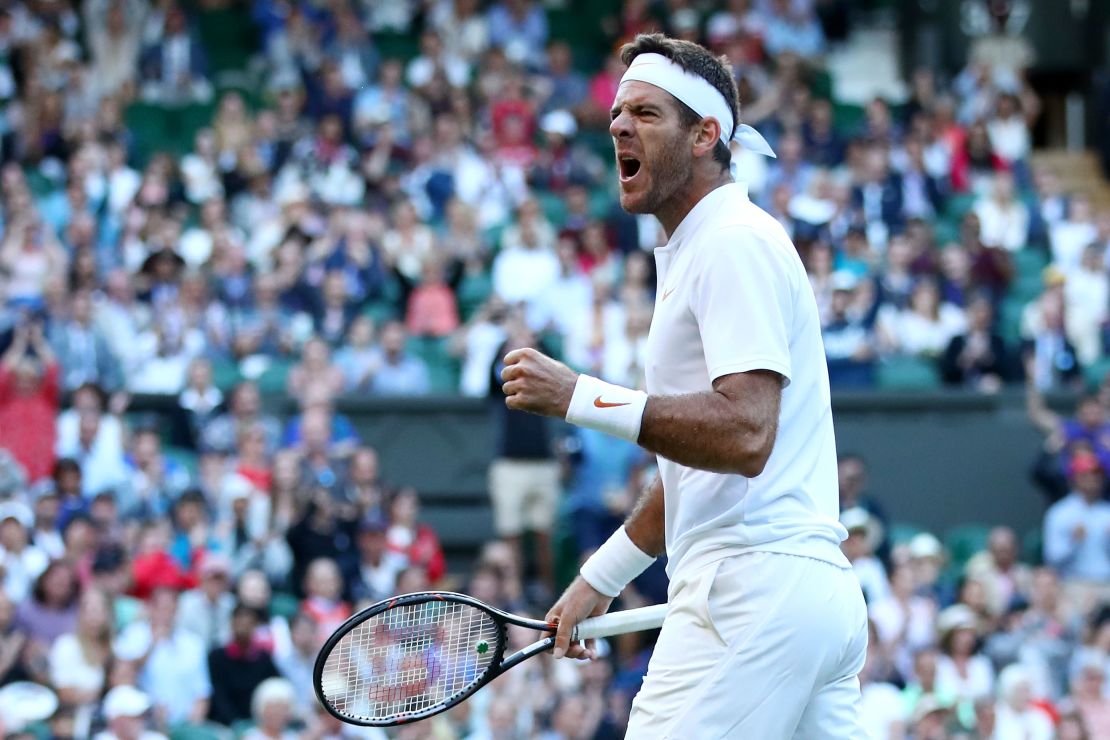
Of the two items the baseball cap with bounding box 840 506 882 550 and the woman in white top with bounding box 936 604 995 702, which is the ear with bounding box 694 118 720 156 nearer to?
the woman in white top with bounding box 936 604 995 702

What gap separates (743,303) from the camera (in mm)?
3605

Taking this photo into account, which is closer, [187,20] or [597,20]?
[187,20]

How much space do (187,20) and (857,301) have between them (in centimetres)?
667

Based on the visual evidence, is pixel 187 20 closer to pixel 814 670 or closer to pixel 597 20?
pixel 597 20

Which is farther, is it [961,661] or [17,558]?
[961,661]

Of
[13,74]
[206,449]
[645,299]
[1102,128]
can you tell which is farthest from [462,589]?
[1102,128]

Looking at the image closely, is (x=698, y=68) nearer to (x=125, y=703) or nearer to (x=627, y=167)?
(x=627, y=167)

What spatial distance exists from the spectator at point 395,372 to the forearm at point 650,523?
7672 millimetres

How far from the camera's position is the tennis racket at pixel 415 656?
4.27 m

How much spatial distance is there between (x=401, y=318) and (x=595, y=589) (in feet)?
28.6

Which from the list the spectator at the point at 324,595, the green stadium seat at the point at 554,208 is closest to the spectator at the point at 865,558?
the spectator at the point at 324,595

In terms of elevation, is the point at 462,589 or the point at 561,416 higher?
the point at 561,416

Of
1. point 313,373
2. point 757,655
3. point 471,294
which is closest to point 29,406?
point 313,373

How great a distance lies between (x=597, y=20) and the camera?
1692 cm
